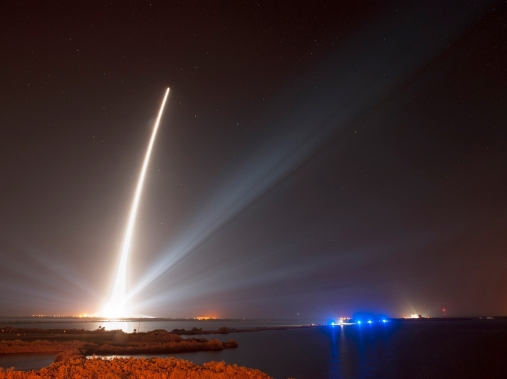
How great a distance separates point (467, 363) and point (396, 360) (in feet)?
25.0

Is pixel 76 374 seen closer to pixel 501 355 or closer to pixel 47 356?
pixel 47 356

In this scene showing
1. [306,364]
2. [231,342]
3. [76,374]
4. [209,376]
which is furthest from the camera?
[231,342]

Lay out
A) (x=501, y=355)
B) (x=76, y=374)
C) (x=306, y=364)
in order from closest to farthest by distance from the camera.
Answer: (x=76, y=374) → (x=306, y=364) → (x=501, y=355)

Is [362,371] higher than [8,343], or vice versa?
[8,343]

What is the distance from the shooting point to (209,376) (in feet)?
59.1

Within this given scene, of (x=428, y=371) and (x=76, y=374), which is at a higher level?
(x=76, y=374)

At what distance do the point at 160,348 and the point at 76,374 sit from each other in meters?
23.5

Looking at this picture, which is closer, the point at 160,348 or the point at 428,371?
the point at 428,371

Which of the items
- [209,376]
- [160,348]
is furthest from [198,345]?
[209,376]

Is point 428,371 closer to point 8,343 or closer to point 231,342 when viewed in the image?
point 231,342

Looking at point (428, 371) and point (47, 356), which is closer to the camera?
point (47, 356)

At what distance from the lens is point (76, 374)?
1653 centimetres

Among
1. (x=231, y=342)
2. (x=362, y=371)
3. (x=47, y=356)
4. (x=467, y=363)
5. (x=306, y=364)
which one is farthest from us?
(x=231, y=342)

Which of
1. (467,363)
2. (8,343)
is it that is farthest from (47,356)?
(467,363)
